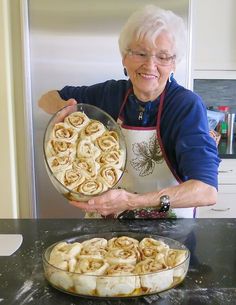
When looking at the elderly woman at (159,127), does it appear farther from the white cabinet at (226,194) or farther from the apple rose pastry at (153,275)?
the white cabinet at (226,194)

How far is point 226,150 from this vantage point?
2.35 m

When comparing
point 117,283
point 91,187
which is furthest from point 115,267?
point 91,187

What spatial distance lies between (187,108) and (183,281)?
2.05 feet

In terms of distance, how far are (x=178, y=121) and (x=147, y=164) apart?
0.61 ft

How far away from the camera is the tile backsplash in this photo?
2.75 m

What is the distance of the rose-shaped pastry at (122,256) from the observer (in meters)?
0.78

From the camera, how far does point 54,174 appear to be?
990 millimetres

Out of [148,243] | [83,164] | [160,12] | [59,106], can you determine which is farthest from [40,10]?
[148,243]

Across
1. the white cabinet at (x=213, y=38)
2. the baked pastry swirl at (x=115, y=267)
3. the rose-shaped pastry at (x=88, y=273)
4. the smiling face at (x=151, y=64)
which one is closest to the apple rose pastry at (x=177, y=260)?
the baked pastry swirl at (x=115, y=267)

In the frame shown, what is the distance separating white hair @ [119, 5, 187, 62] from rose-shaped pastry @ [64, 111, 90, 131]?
0.34 m

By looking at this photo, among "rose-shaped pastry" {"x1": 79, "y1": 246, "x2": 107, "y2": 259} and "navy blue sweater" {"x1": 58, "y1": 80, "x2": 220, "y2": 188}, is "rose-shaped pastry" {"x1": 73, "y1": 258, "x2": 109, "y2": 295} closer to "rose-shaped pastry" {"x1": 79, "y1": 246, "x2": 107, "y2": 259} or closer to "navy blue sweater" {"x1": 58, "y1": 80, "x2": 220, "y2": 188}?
"rose-shaped pastry" {"x1": 79, "y1": 246, "x2": 107, "y2": 259}

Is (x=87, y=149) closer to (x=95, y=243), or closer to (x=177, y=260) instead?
(x=95, y=243)

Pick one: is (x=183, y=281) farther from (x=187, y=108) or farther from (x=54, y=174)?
(x=187, y=108)

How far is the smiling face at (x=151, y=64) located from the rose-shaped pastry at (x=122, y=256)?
64 centimetres
